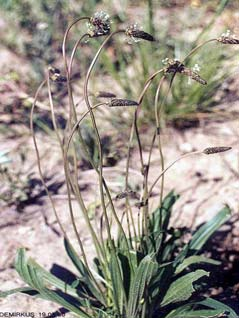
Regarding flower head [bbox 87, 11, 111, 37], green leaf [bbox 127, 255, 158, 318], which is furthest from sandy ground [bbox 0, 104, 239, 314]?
flower head [bbox 87, 11, 111, 37]

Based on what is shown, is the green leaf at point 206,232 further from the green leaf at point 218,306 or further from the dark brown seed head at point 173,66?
the dark brown seed head at point 173,66

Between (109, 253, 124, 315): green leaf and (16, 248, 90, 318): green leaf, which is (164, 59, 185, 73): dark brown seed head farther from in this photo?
(16, 248, 90, 318): green leaf

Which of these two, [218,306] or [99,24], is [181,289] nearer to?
[218,306]

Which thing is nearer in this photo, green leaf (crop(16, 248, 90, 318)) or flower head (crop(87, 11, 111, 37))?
flower head (crop(87, 11, 111, 37))

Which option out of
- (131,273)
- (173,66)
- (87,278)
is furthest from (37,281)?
(173,66)

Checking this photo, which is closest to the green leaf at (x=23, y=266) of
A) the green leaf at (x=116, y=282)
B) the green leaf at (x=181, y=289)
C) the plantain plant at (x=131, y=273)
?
the plantain plant at (x=131, y=273)

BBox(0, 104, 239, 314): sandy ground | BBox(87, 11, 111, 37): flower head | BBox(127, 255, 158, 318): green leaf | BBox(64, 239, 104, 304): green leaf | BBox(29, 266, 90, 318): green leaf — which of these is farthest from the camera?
BBox(0, 104, 239, 314): sandy ground

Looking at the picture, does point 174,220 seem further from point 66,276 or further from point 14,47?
point 14,47
